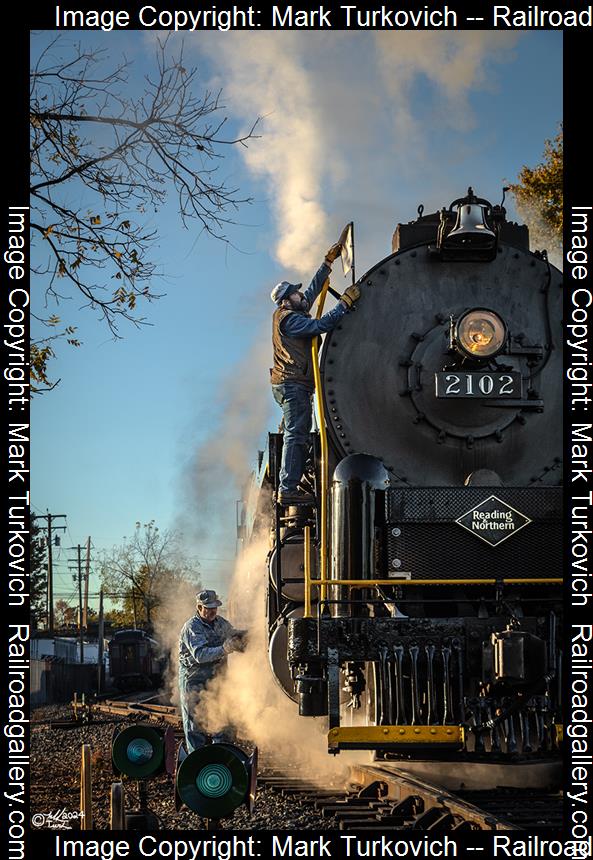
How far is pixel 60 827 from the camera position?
24.1 feet

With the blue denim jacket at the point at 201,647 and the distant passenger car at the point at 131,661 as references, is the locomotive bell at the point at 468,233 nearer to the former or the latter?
the blue denim jacket at the point at 201,647

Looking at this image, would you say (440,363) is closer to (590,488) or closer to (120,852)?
(590,488)

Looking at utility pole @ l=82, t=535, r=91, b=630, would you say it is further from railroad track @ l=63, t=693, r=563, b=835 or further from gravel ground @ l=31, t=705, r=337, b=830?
railroad track @ l=63, t=693, r=563, b=835

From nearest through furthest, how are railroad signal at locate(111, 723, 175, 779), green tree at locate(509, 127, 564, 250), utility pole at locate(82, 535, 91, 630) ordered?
railroad signal at locate(111, 723, 175, 779), green tree at locate(509, 127, 564, 250), utility pole at locate(82, 535, 91, 630)

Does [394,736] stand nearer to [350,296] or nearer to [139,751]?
[139,751]

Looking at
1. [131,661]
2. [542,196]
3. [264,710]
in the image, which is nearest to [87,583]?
[131,661]

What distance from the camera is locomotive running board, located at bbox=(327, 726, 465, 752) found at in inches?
254

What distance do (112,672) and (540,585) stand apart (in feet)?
104

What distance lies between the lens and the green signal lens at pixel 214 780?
6.10 meters

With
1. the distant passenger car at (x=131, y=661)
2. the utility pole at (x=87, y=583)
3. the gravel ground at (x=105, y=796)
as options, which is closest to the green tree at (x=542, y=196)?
the gravel ground at (x=105, y=796)

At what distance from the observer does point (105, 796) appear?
31.5ft

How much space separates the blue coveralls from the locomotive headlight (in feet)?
9.42

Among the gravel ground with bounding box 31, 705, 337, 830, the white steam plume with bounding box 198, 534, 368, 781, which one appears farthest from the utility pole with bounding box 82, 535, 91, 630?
the white steam plume with bounding box 198, 534, 368, 781

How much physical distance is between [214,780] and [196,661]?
7.29ft
